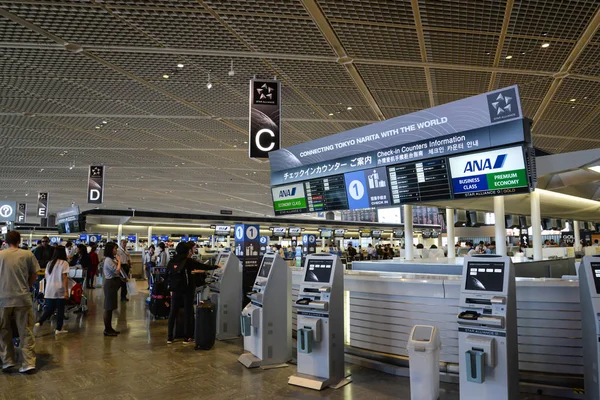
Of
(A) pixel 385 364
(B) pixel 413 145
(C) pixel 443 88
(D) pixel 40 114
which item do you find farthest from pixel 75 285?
(C) pixel 443 88

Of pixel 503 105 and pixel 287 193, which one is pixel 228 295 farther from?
pixel 503 105

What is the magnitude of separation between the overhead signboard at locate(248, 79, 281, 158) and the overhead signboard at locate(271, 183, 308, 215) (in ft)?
2.34

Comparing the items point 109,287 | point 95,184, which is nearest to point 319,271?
point 109,287

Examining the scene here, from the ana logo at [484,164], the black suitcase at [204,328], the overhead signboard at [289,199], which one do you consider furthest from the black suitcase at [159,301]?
the ana logo at [484,164]

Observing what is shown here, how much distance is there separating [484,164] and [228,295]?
4878 mm

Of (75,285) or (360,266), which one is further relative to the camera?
(360,266)

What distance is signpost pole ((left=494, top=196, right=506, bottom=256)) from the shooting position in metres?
7.89

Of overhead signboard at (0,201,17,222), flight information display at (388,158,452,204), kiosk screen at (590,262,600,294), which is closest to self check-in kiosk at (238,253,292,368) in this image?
flight information display at (388,158,452,204)

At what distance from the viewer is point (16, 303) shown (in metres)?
5.56

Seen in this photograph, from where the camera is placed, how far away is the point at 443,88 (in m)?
8.30

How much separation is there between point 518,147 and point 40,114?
9615 millimetres

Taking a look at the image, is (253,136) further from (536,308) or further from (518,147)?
(536,308)

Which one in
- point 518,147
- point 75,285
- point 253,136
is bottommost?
point 75,285

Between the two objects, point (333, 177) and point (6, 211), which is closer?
point (333, 177)
